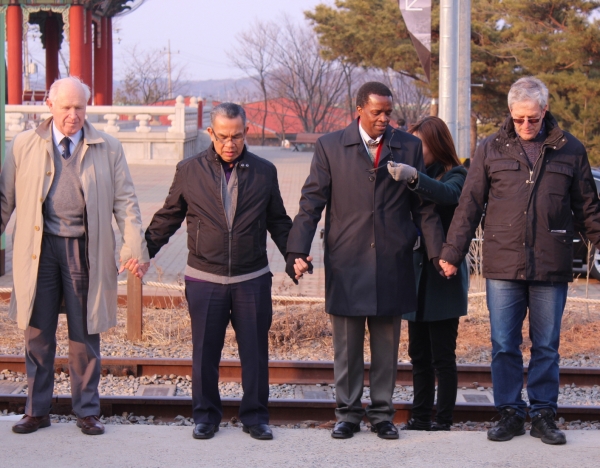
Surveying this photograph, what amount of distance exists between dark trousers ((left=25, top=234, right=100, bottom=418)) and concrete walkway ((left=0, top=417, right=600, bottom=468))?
8.8 inches

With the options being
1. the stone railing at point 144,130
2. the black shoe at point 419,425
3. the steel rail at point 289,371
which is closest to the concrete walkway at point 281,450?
the black shoe at point 419,425

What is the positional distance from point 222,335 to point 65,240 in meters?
0.98

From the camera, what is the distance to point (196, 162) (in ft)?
14.9

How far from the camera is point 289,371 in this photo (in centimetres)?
664

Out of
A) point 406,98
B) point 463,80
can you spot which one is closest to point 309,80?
point 406,98

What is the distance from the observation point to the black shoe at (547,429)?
14.5 feet

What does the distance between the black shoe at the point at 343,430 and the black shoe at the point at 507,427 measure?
75 centimetres

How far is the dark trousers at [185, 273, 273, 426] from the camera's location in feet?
14.7

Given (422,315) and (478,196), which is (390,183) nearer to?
(478,196)

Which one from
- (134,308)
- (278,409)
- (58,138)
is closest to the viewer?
(58,138)

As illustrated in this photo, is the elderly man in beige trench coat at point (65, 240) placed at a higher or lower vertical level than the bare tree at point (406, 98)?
lower

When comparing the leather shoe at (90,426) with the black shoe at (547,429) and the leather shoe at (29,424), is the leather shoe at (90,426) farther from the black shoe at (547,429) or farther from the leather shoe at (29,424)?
the black shoe at (547,429)

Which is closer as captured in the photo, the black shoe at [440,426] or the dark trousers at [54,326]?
the dark trousers at [54,326]

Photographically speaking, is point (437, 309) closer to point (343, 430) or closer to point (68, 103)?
point (343, 430)
